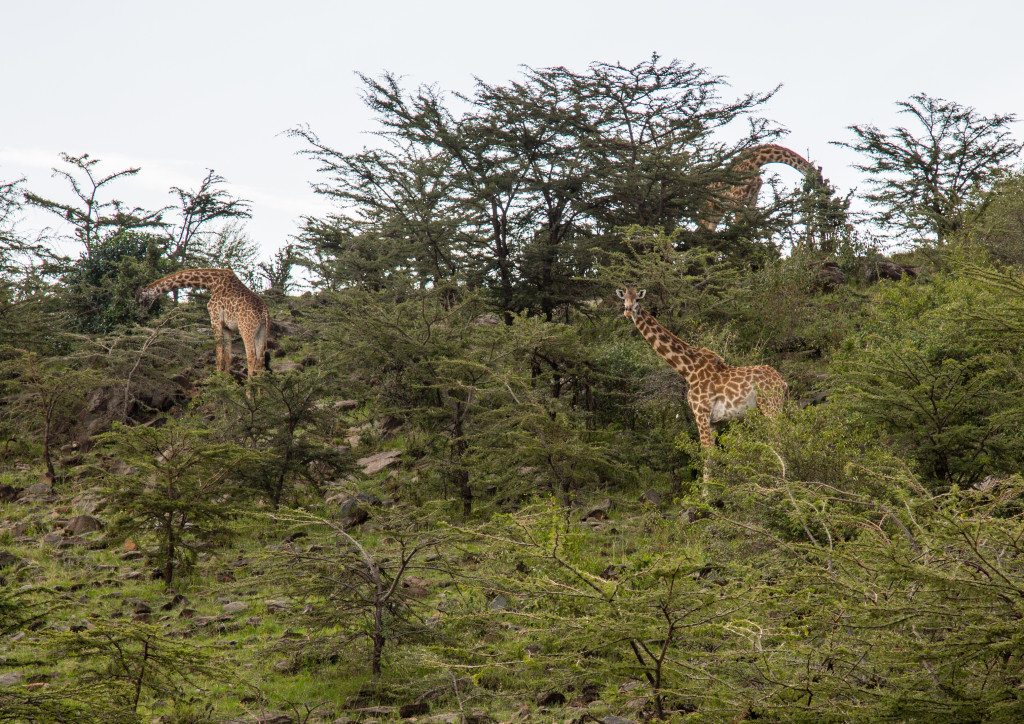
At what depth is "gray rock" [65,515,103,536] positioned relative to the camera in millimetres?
14930

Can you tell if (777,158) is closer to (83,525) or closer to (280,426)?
(280,426)

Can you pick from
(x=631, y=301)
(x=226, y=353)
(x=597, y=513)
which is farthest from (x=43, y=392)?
(x=631, y=301)

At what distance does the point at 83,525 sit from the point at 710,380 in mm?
8790

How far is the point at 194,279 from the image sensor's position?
2116cm

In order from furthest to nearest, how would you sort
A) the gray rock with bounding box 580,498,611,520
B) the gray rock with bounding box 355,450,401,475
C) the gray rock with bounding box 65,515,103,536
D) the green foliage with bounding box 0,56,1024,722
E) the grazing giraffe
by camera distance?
the gray rock with bounding box 355,450,401,475 < the gray rock with bounding box 65,515,103,536 < the gray rock with bounding box 580,498,611,520 < the grazing giraffe < the green foliage with bounding box 0,56,1024,722

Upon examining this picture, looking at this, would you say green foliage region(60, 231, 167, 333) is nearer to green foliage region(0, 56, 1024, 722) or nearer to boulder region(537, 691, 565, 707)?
green foliage region(0, 56, 1024, 722)

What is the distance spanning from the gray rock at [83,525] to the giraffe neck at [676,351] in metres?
7.94

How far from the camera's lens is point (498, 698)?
30.7ft

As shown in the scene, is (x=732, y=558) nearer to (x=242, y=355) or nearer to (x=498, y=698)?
(x=498, y=698)

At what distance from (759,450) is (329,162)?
13.0 meters

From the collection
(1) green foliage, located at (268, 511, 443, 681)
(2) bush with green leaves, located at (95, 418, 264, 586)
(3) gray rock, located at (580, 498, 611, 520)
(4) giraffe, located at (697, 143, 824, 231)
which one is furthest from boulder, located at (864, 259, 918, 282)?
(1) green foliage, located at (268, 511, 443, 681)

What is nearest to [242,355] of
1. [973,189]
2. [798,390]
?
[798,390]

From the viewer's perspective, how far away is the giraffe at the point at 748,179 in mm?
21016

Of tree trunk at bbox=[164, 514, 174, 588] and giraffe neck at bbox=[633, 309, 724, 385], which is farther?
giraffe neck at bbox=[633, 309, 724, 385]
